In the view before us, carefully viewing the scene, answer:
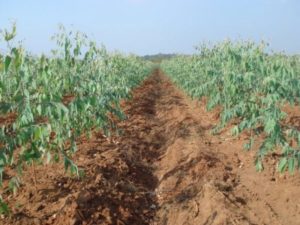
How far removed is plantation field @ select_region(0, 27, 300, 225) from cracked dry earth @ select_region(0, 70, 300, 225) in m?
0.02

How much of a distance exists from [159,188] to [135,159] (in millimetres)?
1158

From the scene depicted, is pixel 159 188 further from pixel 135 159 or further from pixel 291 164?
pixel 291 164

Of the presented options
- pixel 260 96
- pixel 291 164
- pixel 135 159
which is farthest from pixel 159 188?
pixel 260 96

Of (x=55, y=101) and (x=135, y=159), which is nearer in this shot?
(x=55, y=101)

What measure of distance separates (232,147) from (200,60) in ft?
22.5

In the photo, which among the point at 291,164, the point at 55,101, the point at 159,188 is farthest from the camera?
the point at 159,188

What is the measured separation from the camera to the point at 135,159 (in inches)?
293

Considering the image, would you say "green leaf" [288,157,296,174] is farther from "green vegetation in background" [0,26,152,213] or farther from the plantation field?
"green vegetation in background" [0,26,152,213]

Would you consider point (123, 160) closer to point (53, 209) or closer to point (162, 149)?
point (162, 149)

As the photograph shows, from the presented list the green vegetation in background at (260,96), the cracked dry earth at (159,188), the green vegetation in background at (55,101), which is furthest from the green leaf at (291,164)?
the green vegetation in background at (55,101)

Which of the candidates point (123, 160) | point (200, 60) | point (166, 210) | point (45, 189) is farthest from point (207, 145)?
point (200, 60)

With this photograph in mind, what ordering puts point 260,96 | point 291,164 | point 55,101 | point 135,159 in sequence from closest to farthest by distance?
point 55,101
point 291,164
point 135,159
point 260,96

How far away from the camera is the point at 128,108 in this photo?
12922 mm

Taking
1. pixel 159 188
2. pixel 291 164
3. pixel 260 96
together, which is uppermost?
pixel 260 96
